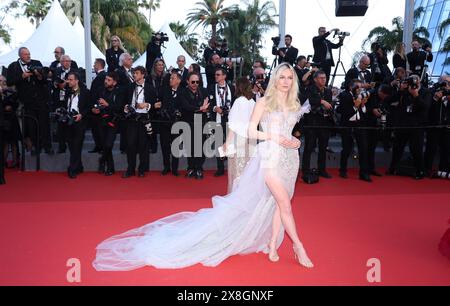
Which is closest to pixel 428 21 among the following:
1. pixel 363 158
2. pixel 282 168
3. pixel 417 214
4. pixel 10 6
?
pixel 10 6

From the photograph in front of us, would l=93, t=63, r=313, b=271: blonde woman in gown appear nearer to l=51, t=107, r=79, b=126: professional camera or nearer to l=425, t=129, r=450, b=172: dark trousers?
l=51, t=107, r=79, b=126: professional camera

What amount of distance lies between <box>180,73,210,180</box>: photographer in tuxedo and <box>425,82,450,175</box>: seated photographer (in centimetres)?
415

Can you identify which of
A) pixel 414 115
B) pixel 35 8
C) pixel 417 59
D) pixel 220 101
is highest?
pixel 35 8

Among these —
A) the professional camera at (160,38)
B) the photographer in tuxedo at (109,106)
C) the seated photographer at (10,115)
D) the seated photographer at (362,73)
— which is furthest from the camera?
the professional camera at (160,38)

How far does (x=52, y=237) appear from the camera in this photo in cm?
465

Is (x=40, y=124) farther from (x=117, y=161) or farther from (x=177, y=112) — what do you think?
(x=177, y=112)

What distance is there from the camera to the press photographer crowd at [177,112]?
814 centimetres

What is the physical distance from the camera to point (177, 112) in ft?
27.2

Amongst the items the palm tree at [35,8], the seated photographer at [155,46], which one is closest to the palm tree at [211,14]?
the palm tree at [35,8]

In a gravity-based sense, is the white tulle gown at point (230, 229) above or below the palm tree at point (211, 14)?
below

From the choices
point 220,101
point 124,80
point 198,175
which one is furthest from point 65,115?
point 220,101

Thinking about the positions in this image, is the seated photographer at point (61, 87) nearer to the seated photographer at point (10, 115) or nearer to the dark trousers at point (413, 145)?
the seated photographer at point (10, 115)

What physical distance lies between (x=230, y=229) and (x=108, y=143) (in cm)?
472

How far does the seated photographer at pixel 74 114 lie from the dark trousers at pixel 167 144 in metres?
1.38
